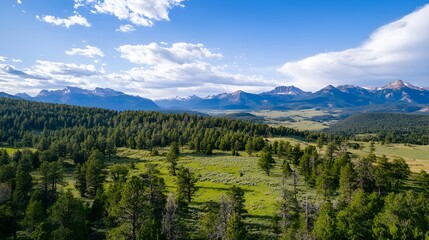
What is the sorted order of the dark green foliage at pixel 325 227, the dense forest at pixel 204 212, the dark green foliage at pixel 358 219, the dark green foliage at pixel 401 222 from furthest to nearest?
the dark green foliage at pixel 358 219, the dark green foliage at pixel 325 227, the dense forest at pixel 204 212, the dark green foliage at pixel 401 222

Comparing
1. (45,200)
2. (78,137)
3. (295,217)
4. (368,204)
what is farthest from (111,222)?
(78,137)

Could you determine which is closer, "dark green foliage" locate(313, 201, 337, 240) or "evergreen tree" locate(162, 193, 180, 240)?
"dark green foliage" locate(313, 201, 337, 240)

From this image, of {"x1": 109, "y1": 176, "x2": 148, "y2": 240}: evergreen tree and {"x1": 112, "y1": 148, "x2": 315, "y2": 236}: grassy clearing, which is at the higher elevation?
{"x1": 109, "y1": 176, "x2": 148, "y2": 240}: evergreen tree

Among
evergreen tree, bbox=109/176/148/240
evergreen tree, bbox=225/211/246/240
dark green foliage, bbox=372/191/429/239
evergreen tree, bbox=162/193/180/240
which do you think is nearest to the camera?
evergreen tree, bbox=109/176/148/240

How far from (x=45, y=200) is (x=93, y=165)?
13646 mm

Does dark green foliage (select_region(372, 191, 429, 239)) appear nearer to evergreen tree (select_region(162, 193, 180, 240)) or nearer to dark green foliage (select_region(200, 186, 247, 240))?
dark green foliage (select_region(200, 186, 247, 240))

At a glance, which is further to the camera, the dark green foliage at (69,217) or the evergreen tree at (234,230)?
the dark green foliage at (69,217)

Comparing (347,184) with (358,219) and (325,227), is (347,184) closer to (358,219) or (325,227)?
(358,219)

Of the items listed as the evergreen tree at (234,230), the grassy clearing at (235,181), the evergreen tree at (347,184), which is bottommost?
the grassy clearing at (235,181)

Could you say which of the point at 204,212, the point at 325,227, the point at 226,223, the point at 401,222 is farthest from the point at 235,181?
the point at 401,222

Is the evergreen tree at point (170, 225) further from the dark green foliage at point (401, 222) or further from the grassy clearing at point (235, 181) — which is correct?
the dark green foliage at point (401, 222)

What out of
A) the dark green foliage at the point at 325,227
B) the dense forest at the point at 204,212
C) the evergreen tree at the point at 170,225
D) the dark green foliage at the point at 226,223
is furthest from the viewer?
the evergreen tree at the point at 170,225

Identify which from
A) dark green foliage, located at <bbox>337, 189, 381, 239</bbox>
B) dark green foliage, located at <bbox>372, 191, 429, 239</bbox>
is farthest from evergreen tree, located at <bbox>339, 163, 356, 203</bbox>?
dark green foliage, located at <bbox>372, 191, 429, 239</bbox>

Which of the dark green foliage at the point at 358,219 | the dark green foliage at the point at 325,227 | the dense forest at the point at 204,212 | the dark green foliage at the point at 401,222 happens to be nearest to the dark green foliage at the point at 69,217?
the dense forest at the point at 204,212
